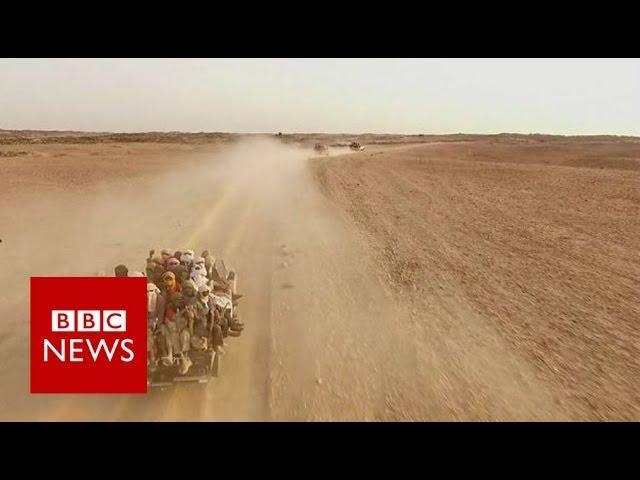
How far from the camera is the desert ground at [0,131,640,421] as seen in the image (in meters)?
6.77

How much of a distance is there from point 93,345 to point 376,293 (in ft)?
20.9

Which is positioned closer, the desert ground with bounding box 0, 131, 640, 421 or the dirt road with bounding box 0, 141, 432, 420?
the dirt road with bounding box 0, 141, 432, 420

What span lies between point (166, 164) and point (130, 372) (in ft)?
118

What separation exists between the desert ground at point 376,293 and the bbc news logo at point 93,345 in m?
0.26

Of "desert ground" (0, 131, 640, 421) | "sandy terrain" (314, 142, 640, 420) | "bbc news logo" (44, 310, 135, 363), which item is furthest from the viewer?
"sandy terrain" (314, 142, 640, 420)

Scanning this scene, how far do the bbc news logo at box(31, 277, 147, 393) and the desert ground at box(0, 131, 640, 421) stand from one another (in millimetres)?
262

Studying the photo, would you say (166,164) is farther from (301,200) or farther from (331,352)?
(331,352)

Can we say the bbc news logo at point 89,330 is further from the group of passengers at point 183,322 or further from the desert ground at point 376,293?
the desert ground at point 376,293

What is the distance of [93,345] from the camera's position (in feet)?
20.9

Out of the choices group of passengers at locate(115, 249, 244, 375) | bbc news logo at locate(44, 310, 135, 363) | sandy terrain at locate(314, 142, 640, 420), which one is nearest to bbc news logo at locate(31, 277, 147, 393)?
bbc news logo at locate(44, 310, 135, 363)

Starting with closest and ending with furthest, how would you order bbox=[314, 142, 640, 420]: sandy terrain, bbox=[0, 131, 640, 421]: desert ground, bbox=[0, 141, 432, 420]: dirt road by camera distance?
bbox=[0, 141, 432, 420]: dirt road < bbox=[0, 131, 640, 421]: desert ground < bbox=[314, 142, 640, 420]: sandy terrain

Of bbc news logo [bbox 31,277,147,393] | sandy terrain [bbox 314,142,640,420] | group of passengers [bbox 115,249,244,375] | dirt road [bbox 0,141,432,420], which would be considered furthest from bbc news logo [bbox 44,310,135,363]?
sandy terrain [bbox 314,142,640,420]

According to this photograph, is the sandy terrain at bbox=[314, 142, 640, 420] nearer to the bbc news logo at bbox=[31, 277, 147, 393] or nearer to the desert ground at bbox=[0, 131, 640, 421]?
the desert ground at bbox=[0, 131, 640, 421]

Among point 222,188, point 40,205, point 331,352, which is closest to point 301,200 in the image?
point 222,188
